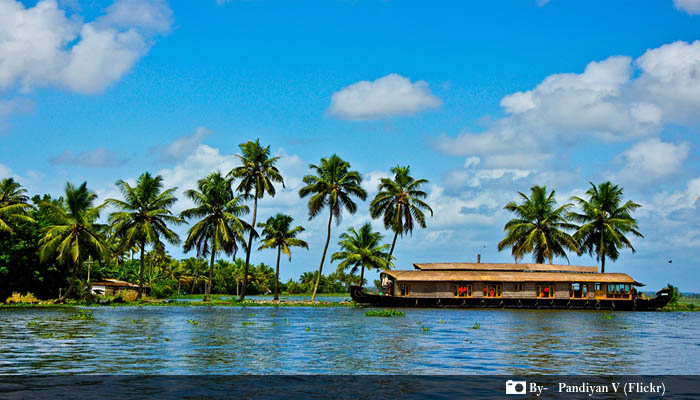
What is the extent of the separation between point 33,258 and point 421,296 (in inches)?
1321

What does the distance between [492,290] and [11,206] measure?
1614 inches

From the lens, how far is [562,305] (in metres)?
55.4

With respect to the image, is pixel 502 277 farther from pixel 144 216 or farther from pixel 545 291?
pixel 144 216

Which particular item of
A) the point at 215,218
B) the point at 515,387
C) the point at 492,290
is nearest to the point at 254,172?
the point at 215,218

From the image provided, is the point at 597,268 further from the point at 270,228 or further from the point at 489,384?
the point at 489,384

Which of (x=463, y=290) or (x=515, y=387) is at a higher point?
(x=463, y=290)

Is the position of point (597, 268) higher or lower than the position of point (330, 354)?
higher

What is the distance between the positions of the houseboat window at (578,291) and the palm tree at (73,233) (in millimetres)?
40918

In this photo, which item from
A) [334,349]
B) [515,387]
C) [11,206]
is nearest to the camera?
[515,387]

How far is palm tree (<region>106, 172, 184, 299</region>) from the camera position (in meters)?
54.5

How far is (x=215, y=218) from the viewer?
58.3 meters

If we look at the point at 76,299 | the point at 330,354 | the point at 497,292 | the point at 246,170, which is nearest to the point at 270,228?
the point at 246,170

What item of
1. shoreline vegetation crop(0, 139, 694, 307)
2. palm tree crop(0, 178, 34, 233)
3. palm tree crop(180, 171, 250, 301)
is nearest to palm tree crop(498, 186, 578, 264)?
shoreline vegetation crop(0, 139, 694, 307)

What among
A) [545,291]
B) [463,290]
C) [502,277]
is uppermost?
[502,277]
